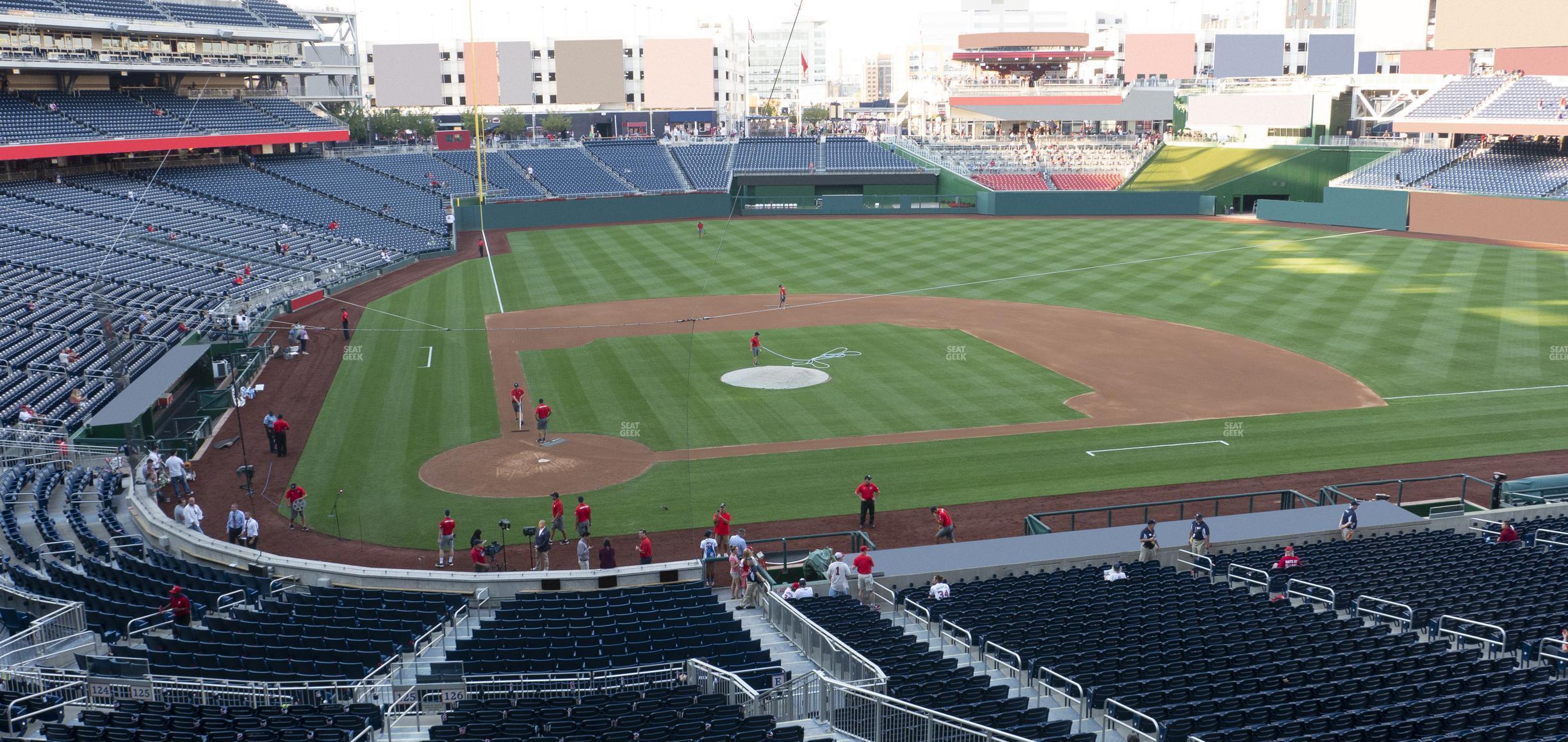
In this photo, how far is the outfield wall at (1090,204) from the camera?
239 ft

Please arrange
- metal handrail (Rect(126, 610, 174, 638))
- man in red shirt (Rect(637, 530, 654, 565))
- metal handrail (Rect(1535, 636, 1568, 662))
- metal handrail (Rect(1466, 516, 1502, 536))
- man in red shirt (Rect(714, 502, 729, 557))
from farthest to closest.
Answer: metal handrail (Rect(1466, 516, 1502, 536)) → man in red shirt (Rect(714, 502, 729, 557)) → man in red shirt (Rect(637, 530, 654, 565)) → metal handrail (Rect(126, 610, 174, 638)) → metal handrail (Rect(1535, 636, 1568, 662))

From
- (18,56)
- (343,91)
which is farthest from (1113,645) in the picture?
(343,91)

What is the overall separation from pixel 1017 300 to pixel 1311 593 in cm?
3007

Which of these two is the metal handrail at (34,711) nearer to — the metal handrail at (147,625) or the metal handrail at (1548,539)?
the metal handrail at (147,625)

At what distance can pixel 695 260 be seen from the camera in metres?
56.8

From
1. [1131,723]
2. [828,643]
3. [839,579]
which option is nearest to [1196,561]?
[839,579]

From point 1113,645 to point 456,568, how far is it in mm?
12119

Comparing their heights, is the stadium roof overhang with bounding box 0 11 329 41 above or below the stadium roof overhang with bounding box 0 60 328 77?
above

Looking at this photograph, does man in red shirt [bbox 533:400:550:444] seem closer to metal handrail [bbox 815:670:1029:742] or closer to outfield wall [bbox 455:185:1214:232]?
metal handrail [bbox 815:670:1029:742]

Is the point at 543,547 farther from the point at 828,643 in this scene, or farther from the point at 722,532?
the point at 828,643

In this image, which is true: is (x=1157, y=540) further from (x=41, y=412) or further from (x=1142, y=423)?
(x=41, y=412)

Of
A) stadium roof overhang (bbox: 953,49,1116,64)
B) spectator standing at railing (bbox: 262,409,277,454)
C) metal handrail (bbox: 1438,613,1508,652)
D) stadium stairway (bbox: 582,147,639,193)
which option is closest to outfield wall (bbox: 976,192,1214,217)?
stadium stairway (bbox: 582,147,639,193)

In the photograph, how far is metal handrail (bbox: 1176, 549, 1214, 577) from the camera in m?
18.9

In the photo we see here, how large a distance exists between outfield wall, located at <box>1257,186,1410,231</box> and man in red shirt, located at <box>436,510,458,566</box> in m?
57.1
